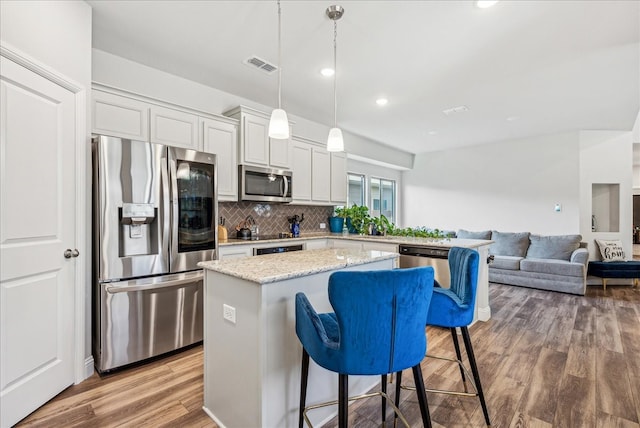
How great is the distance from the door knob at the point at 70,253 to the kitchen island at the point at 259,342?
114cm

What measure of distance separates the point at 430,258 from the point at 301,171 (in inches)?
88.5

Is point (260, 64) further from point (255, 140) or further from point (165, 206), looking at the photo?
point (165, 206)

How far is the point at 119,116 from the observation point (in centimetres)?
285

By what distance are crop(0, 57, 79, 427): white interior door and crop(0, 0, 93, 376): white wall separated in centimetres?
11

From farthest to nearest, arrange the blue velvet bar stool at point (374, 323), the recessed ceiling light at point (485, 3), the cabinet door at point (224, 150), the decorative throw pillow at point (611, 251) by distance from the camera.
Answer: the decorative throw pillow at point (611, 251) → the cabinet door at point (224, 150) → the recessed ceiling light at point (485, 3) → the blue velvet bar stool at point (374, 323)

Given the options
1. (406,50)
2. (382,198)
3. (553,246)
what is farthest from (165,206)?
(553,246)

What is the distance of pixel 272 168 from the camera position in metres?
4.19

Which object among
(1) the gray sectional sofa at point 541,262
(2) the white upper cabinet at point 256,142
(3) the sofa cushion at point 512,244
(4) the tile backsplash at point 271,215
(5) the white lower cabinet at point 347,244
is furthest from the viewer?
(3) the sofa cushion at point 512,244

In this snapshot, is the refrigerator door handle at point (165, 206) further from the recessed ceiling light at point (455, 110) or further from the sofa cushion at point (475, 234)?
the sofa cushion at point (475, 234)

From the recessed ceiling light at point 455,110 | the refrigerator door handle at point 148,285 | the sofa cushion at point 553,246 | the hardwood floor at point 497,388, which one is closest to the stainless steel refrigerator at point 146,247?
the refrigerator door handle at point 148,285

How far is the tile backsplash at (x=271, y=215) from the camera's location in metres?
4.10

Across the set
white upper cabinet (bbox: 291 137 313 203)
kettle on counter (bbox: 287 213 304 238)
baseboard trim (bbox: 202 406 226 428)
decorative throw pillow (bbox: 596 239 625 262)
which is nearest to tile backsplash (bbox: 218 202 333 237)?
kettle on counter (bbox: 287 213 304 238)

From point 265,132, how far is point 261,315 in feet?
9.86

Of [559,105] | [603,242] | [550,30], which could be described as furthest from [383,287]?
[603,242]
